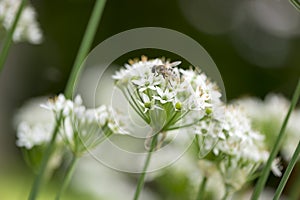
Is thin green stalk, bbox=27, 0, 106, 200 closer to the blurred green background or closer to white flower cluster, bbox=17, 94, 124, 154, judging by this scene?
white flower cluster, bbox=17, 94, 124, 154

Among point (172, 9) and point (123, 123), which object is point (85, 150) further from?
point (172, 9)

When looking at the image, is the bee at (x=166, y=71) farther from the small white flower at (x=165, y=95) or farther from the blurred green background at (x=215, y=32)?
the blurred green background at (x=215, y=32)

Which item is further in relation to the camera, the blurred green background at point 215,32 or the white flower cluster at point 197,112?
the blurred green background at point 215,32

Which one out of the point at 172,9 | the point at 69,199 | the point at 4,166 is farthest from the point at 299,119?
the point at 172,9

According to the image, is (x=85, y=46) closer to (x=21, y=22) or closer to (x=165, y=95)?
(x=165, y=95)

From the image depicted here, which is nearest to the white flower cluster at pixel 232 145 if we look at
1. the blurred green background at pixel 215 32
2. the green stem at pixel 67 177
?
the green stem at pixel 67 177
